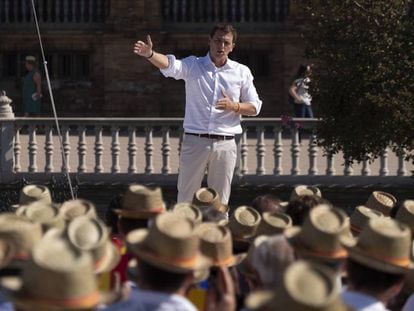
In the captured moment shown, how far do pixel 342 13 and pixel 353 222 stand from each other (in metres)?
4.38

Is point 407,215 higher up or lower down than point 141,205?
lower down

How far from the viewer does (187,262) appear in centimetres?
506

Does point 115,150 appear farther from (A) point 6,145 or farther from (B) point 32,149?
(A) point 6,145

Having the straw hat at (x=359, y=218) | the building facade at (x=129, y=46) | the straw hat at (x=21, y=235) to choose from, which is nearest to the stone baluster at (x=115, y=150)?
the straw hat at (x=359, y=218)

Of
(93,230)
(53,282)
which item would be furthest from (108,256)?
(53,282)

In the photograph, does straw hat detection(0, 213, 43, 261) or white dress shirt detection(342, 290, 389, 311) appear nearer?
white dress shirt detection(342, 290, 389, 311)

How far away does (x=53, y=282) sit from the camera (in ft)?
14.3

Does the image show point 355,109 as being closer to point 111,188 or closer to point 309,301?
point 111,188

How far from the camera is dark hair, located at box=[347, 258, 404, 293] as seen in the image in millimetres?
5188

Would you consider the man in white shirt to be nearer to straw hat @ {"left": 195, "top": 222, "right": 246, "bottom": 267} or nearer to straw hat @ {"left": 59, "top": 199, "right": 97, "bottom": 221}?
straw hat @ {"left": 59, "top": 199, "right": 97, "bottom": 221}

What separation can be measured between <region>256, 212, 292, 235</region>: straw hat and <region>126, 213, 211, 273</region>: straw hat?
1.01 meters

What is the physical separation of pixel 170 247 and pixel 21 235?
0.71m

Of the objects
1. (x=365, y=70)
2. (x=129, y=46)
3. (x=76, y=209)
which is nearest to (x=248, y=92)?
(x=365, y=70)

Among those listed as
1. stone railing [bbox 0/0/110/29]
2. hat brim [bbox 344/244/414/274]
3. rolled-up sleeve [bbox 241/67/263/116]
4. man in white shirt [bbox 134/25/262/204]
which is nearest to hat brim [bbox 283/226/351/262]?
hat brim [bbox 344/244/414/274]
